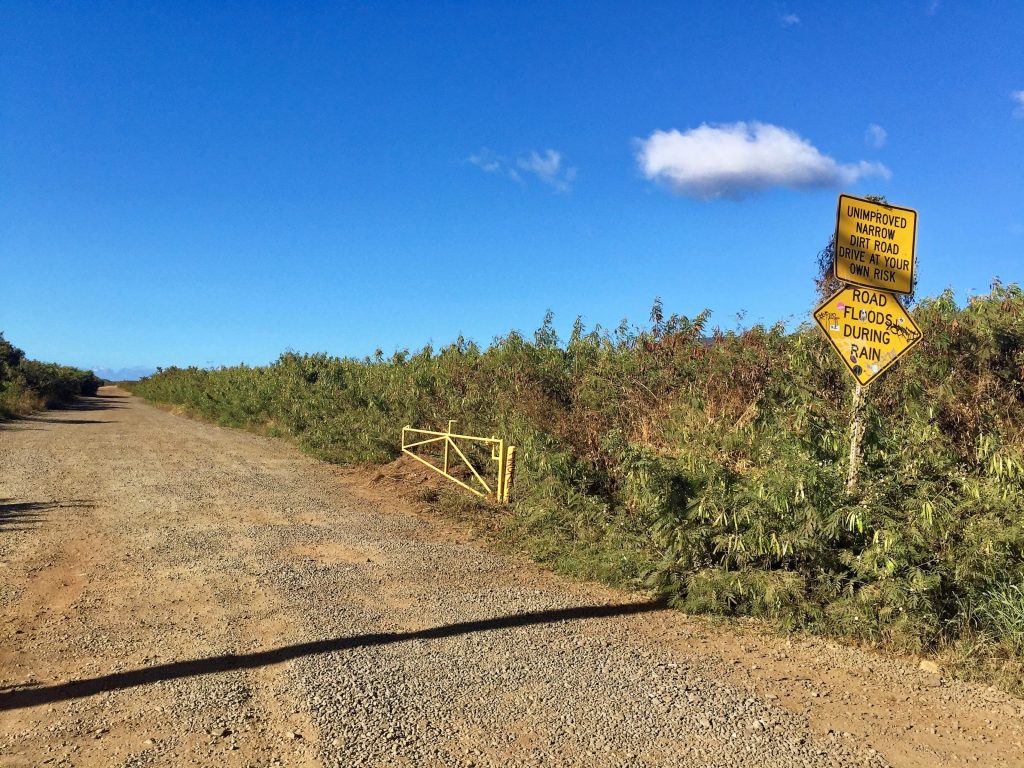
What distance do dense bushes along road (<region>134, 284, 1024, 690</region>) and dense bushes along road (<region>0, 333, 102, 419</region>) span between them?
1015 inches

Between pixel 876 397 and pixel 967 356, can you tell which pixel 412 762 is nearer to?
pixel 876 397

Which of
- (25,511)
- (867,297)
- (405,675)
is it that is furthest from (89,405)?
(867,297)

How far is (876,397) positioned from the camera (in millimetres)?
6113

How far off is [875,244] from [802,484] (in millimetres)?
2183

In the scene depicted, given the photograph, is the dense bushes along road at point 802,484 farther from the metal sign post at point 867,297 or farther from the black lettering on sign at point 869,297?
the black lettering on sign at point 869,297

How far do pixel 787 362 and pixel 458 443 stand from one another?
6818 millimetres

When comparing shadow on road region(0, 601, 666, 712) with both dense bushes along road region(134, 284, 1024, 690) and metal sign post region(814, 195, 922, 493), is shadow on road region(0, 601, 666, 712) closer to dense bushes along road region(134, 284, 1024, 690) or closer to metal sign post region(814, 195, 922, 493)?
dense bushes along road region(134, 284, 1024, 690)

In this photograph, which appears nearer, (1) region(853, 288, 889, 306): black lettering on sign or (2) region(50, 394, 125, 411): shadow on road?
(1) region(853, 288, 889, 306): black lettering on sign

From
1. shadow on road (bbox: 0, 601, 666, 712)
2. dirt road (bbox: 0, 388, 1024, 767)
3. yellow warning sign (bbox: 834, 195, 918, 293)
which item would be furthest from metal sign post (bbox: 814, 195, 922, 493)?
shadow on road (bbox: 0, 601, 666, 712)

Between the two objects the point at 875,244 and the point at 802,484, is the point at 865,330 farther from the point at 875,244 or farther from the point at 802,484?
the point at 802,484

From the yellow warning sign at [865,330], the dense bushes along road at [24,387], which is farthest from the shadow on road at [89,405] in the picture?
the yellow warning sign at [865,330]

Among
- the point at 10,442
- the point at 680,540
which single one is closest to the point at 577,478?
the point at 680,540

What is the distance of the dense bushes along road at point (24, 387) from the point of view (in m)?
29.2

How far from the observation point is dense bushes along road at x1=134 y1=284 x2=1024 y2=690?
442cm
